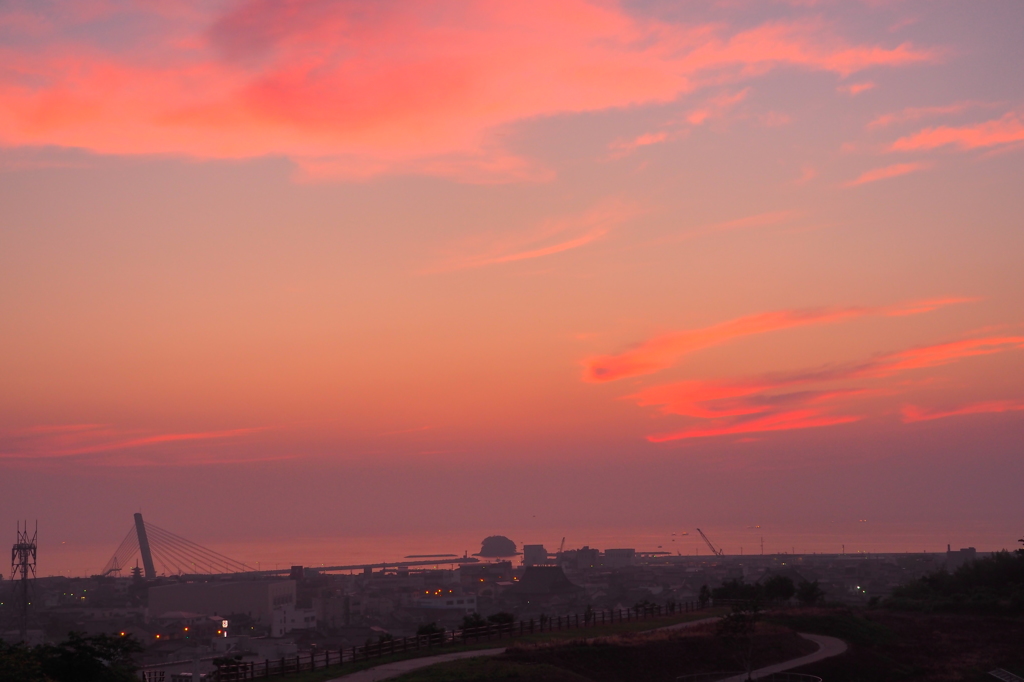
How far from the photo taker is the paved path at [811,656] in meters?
41.7

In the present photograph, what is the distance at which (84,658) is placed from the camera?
26.0 metres

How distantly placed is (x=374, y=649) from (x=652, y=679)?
12.5m

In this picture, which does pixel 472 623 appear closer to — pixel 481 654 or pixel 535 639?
pixel 535 639

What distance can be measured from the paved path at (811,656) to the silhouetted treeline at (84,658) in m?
26.0

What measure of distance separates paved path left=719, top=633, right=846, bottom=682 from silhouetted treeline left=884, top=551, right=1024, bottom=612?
70.0 ft

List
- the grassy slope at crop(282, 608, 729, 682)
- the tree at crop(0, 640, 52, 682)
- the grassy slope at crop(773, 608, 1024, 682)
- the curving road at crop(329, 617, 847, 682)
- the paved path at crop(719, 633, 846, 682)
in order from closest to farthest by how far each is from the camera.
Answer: the tree at crop(0, 640, 52, 682) < the curving road at crop(329, 617, 847, 682) < the grassy slope at crop(282, 608, 729, 682) < the paved path at crop(719, 633, 846, 682) < the grassy slope at crop(773, 608, 1024, 682)

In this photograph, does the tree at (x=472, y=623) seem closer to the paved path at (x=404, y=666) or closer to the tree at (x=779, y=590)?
the paved path at (x=404, y=666)

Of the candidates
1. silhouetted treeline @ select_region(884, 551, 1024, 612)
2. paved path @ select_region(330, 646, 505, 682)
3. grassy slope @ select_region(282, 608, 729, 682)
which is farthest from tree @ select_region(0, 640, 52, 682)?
silhouetted treeline @ select_region(884, 551, 1024, 612)

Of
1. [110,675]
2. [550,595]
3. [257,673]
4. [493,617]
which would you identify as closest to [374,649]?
[257,673]

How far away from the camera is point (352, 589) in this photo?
173500mm

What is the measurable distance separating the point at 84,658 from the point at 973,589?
2933 inches

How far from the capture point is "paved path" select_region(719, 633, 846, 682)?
41719mm

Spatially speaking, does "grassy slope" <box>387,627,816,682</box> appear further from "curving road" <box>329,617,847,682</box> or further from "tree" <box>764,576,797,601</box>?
"tree" <box>764,576,797,601</box>

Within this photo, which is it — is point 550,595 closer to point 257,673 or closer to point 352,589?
point 352,589
